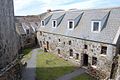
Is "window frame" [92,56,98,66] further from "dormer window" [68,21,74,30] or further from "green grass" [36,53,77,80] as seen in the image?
"dormer window" [68,21,74,30]

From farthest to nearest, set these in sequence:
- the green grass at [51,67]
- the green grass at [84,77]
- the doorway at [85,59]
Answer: the doorway at [85,59] < the green grass at [51,67] < the green grass at [84,77]

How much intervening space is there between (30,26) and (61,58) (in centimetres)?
1636

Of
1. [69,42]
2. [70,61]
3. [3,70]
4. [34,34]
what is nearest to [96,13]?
[69,42]

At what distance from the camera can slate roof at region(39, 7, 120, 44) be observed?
A: 853 inches

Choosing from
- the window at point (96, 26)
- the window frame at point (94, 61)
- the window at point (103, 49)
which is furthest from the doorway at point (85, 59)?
the window at point (96, 26)

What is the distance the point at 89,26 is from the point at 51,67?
8638 millimetres

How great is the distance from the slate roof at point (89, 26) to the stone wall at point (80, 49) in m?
0.78

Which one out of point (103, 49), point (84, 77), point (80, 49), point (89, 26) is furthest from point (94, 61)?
point (89, 26)

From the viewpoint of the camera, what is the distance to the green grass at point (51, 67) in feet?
75.1

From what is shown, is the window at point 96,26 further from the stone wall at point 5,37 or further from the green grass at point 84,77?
the stone wall at point 5,37

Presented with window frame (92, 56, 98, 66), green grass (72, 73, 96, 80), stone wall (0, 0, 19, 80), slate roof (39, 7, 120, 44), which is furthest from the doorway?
stone wall (0, 0, 19, 80)

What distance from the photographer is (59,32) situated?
30859 mm

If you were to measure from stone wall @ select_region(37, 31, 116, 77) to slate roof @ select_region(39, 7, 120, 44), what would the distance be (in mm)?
784

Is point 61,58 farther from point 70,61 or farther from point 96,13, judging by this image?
point 96,13
